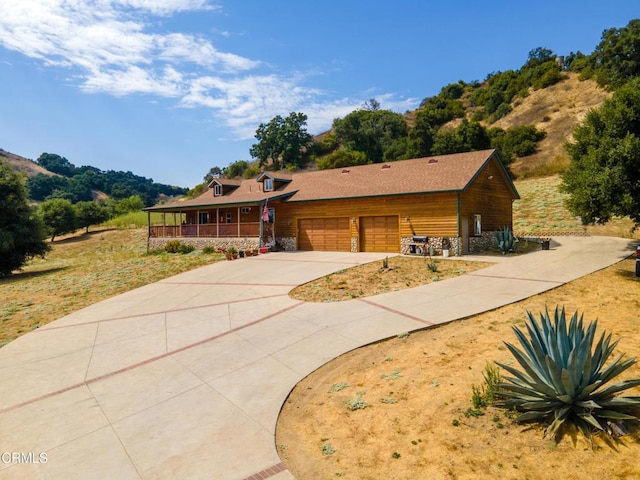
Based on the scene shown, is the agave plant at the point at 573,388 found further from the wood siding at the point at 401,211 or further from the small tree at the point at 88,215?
the small tree at the point at 88,215

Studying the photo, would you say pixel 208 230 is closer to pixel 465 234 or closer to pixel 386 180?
pixel 386 180

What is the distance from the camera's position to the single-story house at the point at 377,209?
2147 centimetres

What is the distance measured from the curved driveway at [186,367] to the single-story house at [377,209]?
6.51 metres

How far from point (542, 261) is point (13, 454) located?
1975cm

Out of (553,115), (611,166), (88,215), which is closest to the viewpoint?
(611,166)

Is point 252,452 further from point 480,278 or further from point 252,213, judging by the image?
point 252,213

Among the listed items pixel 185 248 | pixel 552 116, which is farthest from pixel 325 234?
pixel 552 116

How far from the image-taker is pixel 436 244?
69.8ft

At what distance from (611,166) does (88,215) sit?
63107 millimetres

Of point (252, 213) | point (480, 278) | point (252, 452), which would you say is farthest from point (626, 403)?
point (252, 213)

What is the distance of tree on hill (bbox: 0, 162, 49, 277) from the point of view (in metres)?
25.9

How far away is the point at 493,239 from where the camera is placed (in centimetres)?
2372

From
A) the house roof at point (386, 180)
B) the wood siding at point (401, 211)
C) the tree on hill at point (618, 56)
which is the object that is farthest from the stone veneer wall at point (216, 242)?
the tree on hill at point (618, 56)

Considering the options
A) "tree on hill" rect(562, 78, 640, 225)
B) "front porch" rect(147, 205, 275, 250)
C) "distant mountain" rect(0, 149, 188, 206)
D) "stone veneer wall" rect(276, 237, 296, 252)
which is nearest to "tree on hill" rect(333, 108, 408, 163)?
"front porch" rect(147, 205, 275, 250)
